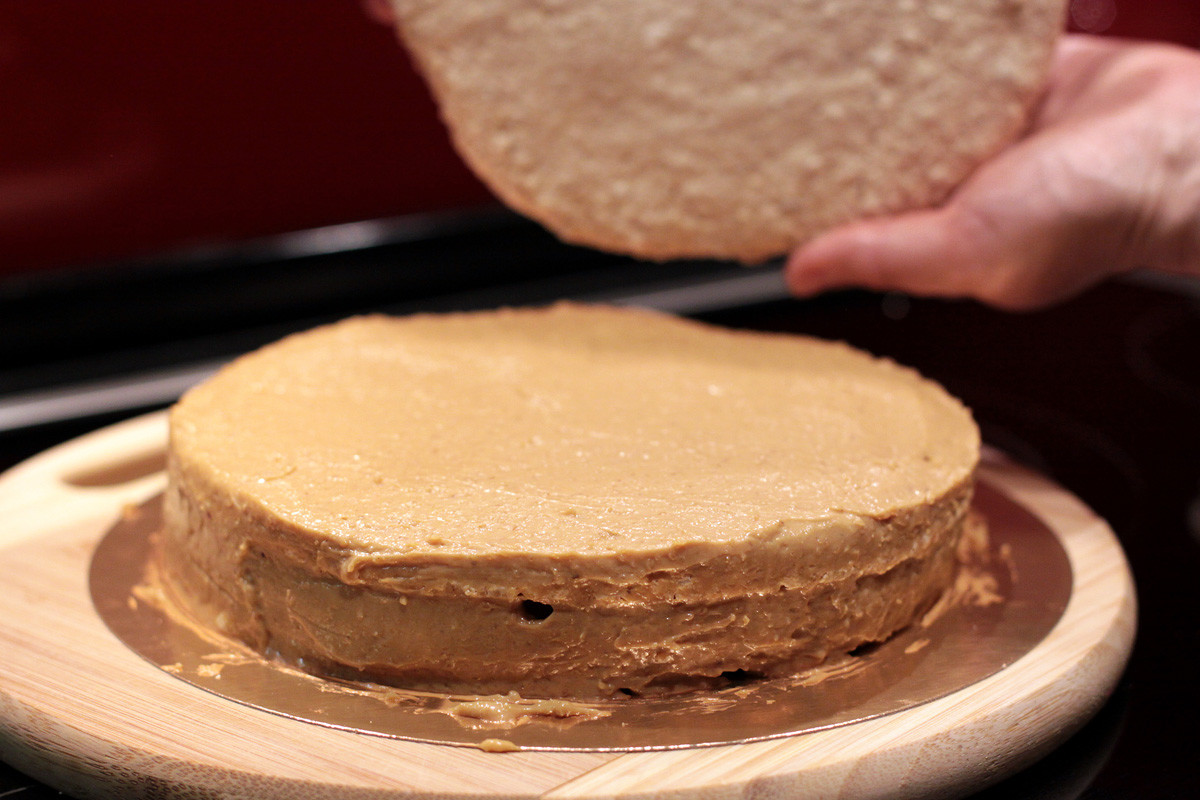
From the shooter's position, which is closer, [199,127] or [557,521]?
[557,521]

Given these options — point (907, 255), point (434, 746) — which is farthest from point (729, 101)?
point (434, 746)

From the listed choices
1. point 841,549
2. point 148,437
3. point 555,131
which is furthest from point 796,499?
point 148,437

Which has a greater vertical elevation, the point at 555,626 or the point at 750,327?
the point at 555,626

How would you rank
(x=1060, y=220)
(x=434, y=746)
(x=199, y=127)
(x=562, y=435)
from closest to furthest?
(x=434, y=746), (x=562, y=435), (x=1060, y=220), (x=199, y=127)

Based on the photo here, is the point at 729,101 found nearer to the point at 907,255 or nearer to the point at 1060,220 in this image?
the point at 907,255

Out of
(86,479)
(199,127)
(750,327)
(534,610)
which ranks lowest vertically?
(750,327)

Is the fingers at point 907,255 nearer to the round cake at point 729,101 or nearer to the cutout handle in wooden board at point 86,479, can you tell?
the round cake at point 729,101
